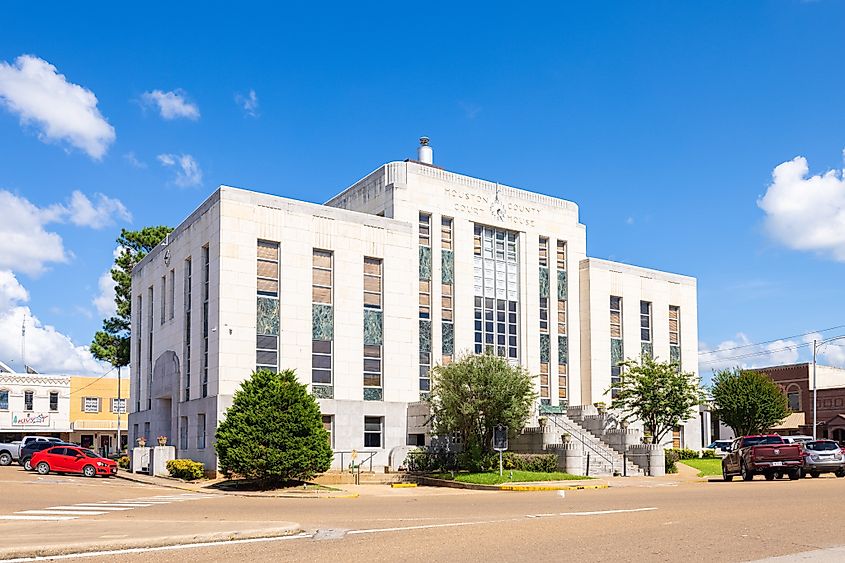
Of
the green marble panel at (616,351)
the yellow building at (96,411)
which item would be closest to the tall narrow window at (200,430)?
the green marble panel at (616,351)

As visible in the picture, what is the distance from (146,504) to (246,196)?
65.7ft

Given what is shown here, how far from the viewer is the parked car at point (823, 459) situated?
37.0 m

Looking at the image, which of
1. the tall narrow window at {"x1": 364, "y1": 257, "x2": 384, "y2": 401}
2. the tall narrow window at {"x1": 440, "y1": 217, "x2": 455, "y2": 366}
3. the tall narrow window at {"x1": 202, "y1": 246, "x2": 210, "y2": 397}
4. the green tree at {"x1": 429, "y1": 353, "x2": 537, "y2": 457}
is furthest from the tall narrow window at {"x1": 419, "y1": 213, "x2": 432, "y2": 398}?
the tall narrow window at {"x1": 202, "y1": 246, "x2": 210, "y2": 397}

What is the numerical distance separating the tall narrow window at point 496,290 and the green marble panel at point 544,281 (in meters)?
1.91

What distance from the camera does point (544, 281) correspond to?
54.8m

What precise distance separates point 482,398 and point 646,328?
81.6ft

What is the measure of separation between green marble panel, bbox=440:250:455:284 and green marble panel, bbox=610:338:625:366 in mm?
12840

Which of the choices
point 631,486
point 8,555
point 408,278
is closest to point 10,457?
point 408,278

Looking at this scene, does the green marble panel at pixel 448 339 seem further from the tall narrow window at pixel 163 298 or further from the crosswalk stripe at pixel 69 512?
the crosswalk stripe at pixel 69 512

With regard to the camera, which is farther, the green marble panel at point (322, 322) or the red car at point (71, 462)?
the green marble panel at point (322, 322)

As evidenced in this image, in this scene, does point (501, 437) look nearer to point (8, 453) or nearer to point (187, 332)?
point (187, 332)

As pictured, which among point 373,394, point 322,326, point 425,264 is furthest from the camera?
point 425,264

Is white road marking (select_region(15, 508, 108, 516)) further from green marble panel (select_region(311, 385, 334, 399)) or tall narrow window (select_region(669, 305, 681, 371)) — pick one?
tall narrow window (select_region(669, 305, 681, 371))

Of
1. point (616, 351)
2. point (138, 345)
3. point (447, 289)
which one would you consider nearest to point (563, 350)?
point (616, 351)
